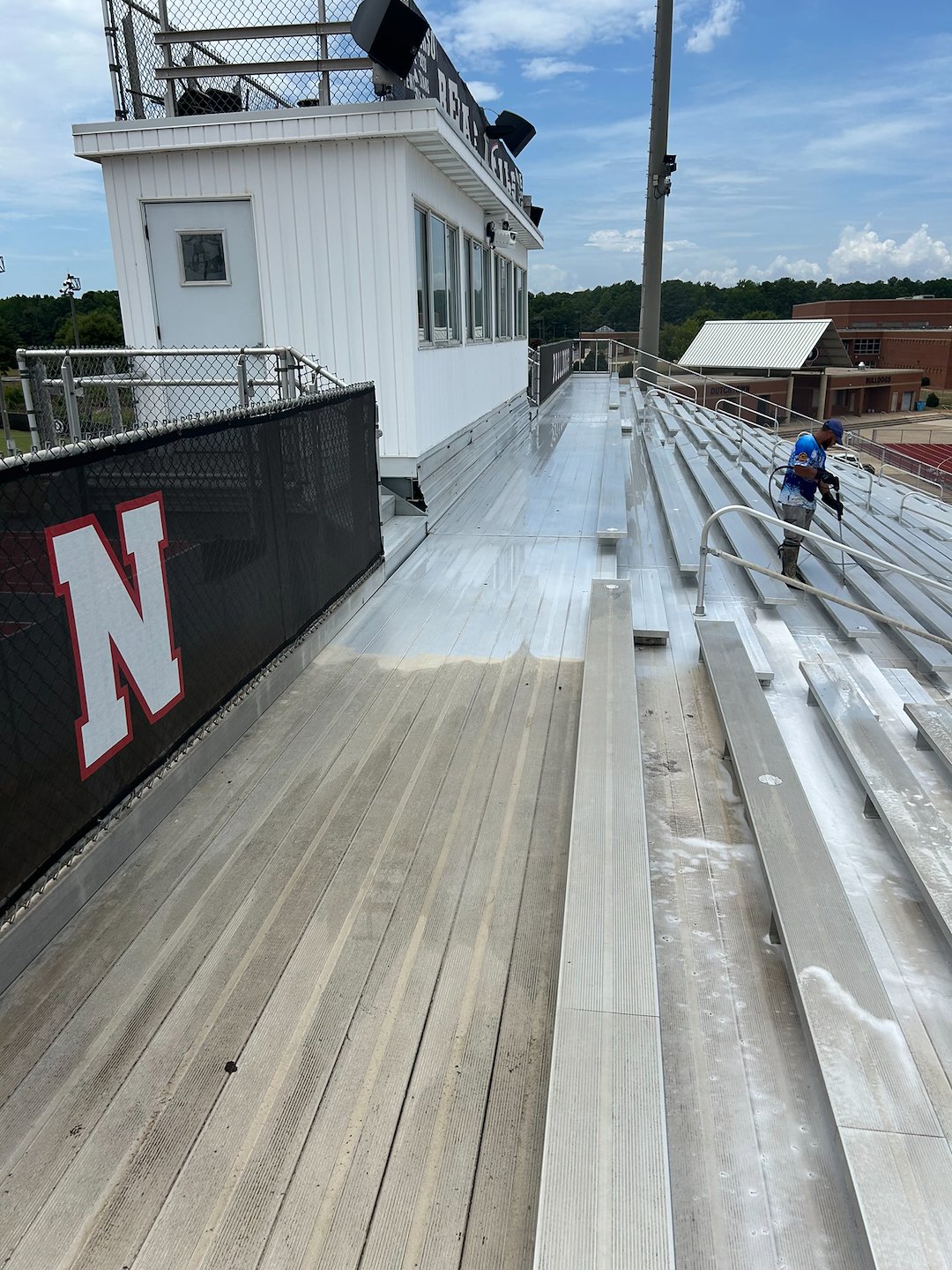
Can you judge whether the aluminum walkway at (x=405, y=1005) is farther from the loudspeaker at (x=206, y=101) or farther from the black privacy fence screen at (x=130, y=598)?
the loudspeaker at (x=206, y=101)

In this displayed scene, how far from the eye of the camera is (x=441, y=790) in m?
3.66

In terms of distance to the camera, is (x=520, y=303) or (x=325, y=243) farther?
(x=520, y=303)

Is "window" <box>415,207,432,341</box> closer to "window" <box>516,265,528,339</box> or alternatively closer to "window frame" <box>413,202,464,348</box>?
"window frame" <box>413,202,464,348</box>

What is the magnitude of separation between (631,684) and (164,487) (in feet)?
7.63

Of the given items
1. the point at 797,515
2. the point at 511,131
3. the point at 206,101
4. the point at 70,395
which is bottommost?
the point at 797,515

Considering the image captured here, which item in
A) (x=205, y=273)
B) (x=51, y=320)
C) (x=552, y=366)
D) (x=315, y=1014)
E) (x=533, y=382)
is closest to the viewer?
(x=315, y=1014)

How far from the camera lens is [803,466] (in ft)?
22.6

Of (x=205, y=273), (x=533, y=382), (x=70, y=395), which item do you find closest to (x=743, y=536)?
(x=205, y=273)

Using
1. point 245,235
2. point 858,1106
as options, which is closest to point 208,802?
point 858,1106

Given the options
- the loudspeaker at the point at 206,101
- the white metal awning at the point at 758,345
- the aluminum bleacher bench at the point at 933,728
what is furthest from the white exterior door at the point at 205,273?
the white metal awning at the point at 758,345

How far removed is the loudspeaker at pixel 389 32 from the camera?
641 cm

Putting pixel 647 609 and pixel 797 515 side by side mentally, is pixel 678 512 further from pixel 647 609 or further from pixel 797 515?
pixel 647 609

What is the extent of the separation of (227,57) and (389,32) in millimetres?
1988

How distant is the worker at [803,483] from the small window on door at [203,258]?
516 cm
